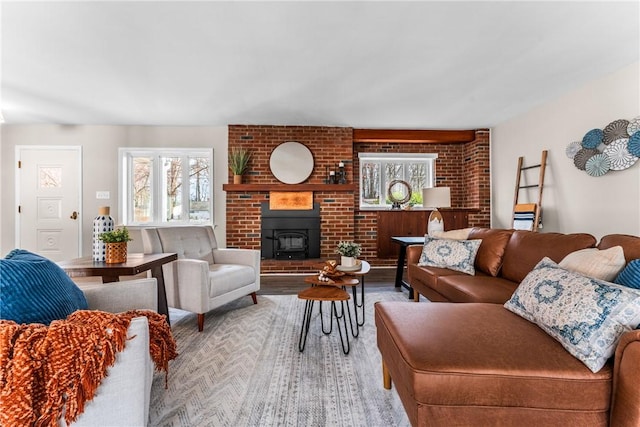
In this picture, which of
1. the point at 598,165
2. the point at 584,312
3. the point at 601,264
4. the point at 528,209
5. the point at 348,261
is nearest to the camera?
the point at 584,312

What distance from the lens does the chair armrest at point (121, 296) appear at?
1.45 meters

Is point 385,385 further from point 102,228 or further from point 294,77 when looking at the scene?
point 294,77

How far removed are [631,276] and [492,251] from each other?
125cm

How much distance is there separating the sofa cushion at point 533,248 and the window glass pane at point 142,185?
185 inches

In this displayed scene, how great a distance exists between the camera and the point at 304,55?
238cm

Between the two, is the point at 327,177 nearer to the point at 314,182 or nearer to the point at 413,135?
the point at 314,182

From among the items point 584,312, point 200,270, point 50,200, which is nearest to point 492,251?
point 584,312

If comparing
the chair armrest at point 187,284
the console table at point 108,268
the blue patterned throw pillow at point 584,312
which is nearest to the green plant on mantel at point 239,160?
the chair armrest at point 187,284

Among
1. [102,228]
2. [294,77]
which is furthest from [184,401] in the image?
[294,77]

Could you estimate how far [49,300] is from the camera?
107cm

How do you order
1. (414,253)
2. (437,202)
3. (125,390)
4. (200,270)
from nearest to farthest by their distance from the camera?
(125,390)
(200,270)
(414,253)
(437,202)

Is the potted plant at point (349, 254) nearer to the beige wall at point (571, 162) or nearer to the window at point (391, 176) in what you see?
the beige wall at point (571, 162)

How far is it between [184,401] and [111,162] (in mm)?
4182

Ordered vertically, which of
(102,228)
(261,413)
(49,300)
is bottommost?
(261,413)
